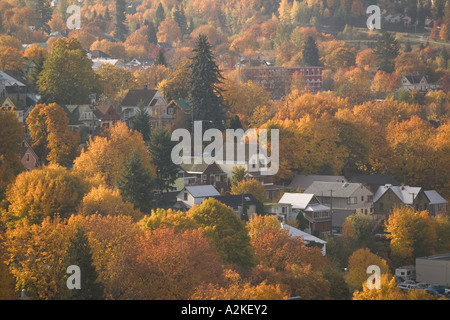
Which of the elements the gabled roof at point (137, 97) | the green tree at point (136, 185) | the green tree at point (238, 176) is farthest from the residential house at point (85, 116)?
the green tree at point (136, 185)

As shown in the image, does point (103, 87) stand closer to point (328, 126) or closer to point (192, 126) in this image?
point (192, 126)

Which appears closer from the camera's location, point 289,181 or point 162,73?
point 289,181

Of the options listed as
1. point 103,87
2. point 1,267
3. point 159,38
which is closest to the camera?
point 1,267

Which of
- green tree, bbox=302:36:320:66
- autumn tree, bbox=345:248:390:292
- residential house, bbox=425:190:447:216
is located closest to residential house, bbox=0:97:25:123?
autumn tree, bbox=345:248:390:292

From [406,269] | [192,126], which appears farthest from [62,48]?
[406,269]

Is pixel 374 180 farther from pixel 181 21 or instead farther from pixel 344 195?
pixel 181 21

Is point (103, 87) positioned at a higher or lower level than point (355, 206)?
higher

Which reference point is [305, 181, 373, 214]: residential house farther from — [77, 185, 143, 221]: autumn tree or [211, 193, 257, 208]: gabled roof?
[77, 185, 143, 221]: autumn tree

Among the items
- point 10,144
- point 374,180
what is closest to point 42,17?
point 374,180
